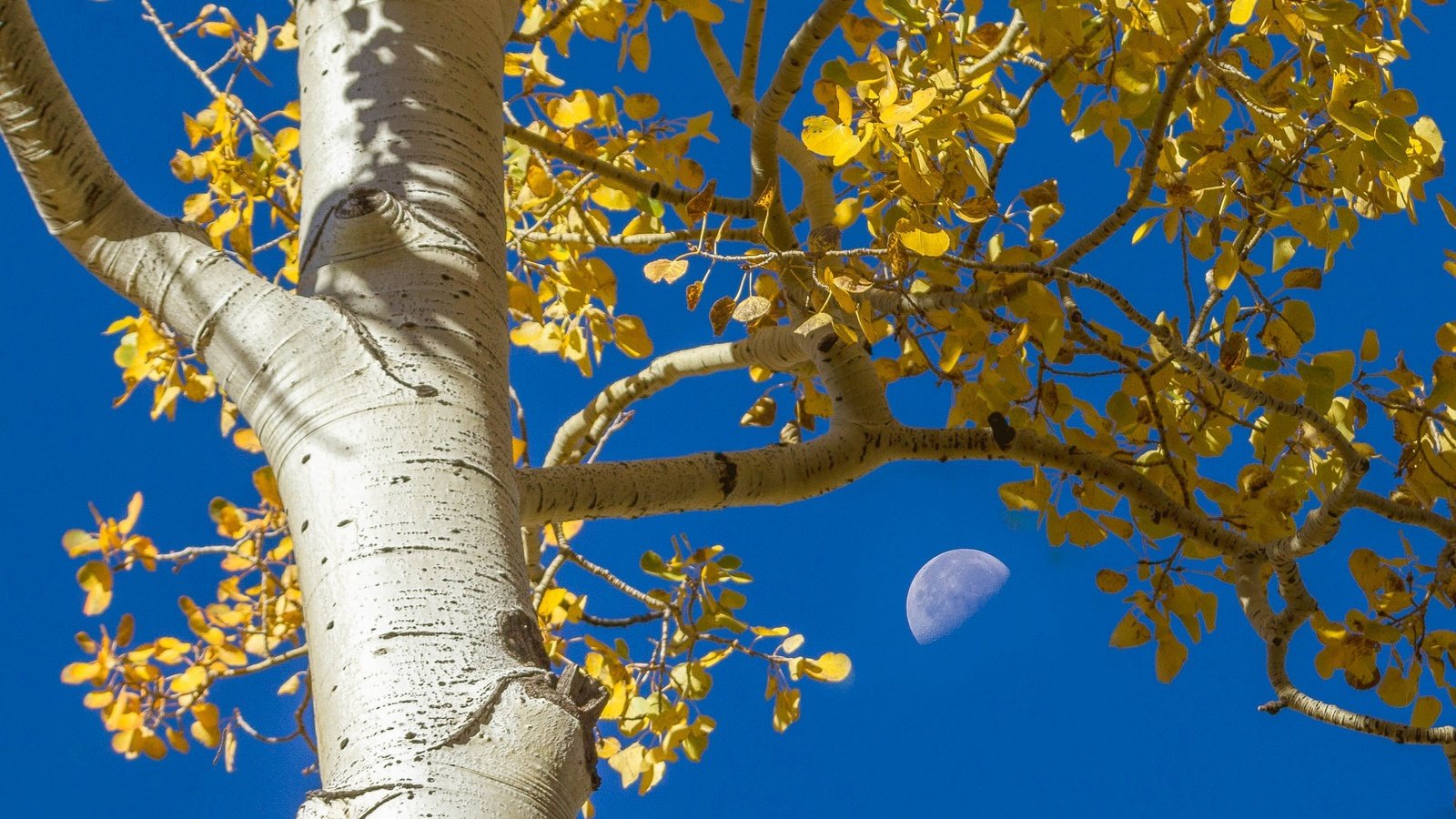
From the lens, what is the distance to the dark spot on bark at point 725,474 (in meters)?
1.70

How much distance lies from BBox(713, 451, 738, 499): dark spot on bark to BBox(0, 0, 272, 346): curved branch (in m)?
0.77

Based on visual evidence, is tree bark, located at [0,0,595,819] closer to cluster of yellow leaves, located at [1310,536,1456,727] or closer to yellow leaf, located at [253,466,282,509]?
yellow leaf, located at [253,466,282,509]

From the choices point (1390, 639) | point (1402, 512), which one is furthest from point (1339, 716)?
point (1402, 512)

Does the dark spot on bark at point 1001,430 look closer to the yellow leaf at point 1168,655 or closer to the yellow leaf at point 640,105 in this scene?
the yellow leaf at point 1168,655

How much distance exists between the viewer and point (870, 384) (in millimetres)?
1955

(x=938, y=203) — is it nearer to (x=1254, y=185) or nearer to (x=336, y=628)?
Result: (x=1254, y=185)

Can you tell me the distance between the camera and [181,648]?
2.51 m

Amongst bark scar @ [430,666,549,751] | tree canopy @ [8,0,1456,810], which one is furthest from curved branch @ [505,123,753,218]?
bark scar @ [430,666,549,751]

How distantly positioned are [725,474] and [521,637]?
32.0 inches

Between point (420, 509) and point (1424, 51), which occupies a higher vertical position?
point (1424, 51)

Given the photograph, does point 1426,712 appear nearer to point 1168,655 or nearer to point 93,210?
point 1168,655

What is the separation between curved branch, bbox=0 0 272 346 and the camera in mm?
1076

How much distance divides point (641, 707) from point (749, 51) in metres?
1.38

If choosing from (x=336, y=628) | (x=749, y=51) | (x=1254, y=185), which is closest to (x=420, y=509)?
(x=336, y=628)
